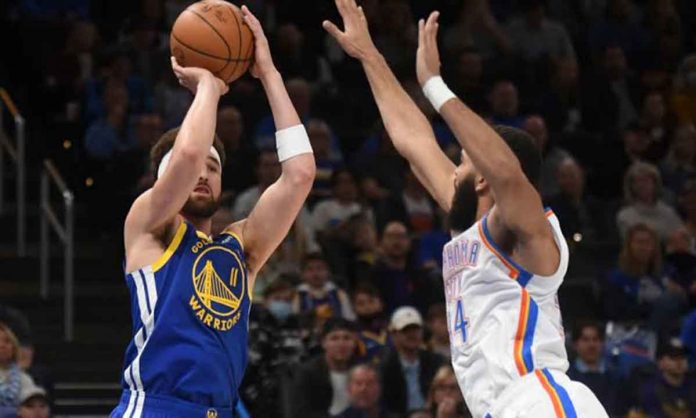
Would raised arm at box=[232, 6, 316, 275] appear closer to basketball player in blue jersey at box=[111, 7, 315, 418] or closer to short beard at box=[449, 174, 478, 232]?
basketball player in blue jersey at box=[111, 7, 315, 418]

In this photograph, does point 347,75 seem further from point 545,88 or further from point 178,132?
point 178,132

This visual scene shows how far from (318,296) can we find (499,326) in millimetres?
6141

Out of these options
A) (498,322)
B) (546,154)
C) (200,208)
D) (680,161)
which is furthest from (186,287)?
(680,161)

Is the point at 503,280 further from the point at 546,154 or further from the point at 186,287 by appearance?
the point at 546,154

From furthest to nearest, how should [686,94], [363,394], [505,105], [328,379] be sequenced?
[686,94] → [505,105] → [328,379] → [363,394]

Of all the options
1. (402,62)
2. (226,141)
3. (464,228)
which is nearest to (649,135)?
(402,62)

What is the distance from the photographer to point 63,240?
42.4 ft

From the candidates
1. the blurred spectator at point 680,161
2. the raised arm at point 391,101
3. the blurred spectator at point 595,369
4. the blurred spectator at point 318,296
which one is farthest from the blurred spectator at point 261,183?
the raised arm at point 391,101

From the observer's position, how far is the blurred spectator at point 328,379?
10859mm

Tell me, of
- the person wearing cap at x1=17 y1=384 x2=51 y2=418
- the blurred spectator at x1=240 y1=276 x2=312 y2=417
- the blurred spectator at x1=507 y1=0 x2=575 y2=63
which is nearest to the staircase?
the person wearing cap at x1=17 y1=384 x2=51 y2=418

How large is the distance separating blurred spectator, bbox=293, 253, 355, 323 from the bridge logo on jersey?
5669 mm

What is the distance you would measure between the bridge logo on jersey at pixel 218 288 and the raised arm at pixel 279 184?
0.20 metres

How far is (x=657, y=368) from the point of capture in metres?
11.2

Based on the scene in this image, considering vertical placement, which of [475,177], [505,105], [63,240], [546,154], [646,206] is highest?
[475,177]
